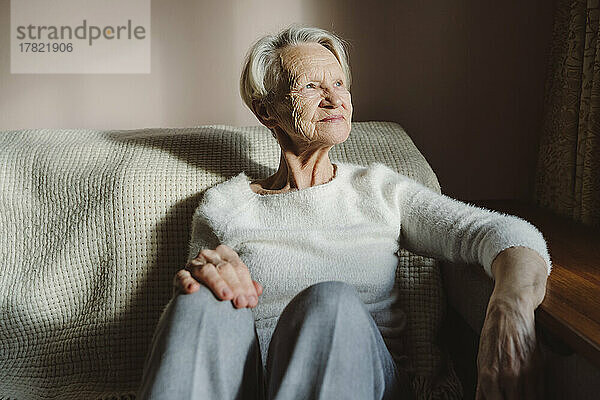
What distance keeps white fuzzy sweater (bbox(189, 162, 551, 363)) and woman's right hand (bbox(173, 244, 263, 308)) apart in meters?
0.19

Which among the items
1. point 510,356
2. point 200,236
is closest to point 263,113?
point 200,236

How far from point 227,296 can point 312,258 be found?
1.05 ft

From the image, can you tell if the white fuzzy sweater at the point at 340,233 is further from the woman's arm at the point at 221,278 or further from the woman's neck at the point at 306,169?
the woman's arm at the point at 221,278

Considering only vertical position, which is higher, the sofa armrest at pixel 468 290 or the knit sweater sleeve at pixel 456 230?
the knit sweater sleeve at pixel 456 230

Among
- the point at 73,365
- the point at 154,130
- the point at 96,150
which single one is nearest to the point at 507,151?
the point at 154,130

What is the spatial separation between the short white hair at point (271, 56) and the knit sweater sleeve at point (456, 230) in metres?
0.33

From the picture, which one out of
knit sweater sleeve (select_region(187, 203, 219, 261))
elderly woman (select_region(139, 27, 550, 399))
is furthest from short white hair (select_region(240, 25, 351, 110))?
knit sweater sleeve (select_region(187, 203, 219, 261))

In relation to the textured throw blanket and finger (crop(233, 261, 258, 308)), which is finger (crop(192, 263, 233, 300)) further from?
the textured throw blanket

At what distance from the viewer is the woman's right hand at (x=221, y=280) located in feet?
3.54

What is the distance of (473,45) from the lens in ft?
6.35

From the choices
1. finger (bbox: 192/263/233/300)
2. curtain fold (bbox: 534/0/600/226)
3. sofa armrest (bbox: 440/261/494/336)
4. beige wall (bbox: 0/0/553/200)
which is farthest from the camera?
beige wall (bbox: 0/0/553/200)

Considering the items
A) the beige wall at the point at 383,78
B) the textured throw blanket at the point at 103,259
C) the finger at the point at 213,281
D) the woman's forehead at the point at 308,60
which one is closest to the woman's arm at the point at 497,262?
the textured throw blanket at the point at 103,259

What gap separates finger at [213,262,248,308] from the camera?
1082 mm

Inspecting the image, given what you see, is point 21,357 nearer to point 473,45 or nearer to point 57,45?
point 57,45
